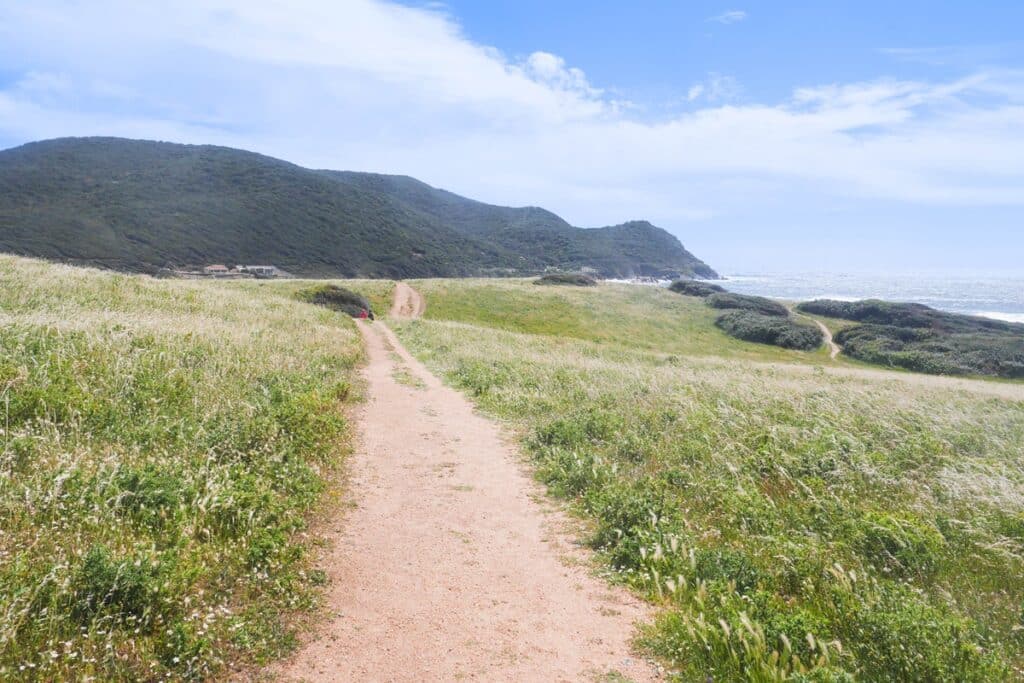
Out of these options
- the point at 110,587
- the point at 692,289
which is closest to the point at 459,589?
the point at 110,587

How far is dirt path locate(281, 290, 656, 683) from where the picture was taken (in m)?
3.96

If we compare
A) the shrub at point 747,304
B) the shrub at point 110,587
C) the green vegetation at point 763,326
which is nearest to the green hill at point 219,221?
the shrub at point 747,304

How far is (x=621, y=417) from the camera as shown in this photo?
36.1 feet

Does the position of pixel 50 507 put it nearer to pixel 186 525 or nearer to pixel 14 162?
pixel 186 525

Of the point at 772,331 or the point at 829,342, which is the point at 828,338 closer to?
the point at 829,342

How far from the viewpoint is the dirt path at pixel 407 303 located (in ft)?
148

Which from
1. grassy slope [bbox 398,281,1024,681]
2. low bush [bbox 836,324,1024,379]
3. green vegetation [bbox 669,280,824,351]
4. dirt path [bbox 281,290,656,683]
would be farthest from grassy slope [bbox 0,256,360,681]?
low bush [bbox 836,324,1024,379]

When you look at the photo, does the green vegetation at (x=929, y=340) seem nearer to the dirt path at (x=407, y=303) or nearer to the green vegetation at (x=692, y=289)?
the green vegetation at (x=692, y=289)

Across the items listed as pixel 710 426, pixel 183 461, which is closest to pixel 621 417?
pixel 710 426

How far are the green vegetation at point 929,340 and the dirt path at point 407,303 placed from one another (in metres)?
37.7

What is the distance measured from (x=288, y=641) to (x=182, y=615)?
0.73 meters

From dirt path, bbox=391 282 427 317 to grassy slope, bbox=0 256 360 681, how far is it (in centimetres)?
3357

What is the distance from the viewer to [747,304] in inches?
2502

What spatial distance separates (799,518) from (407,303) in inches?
1753
